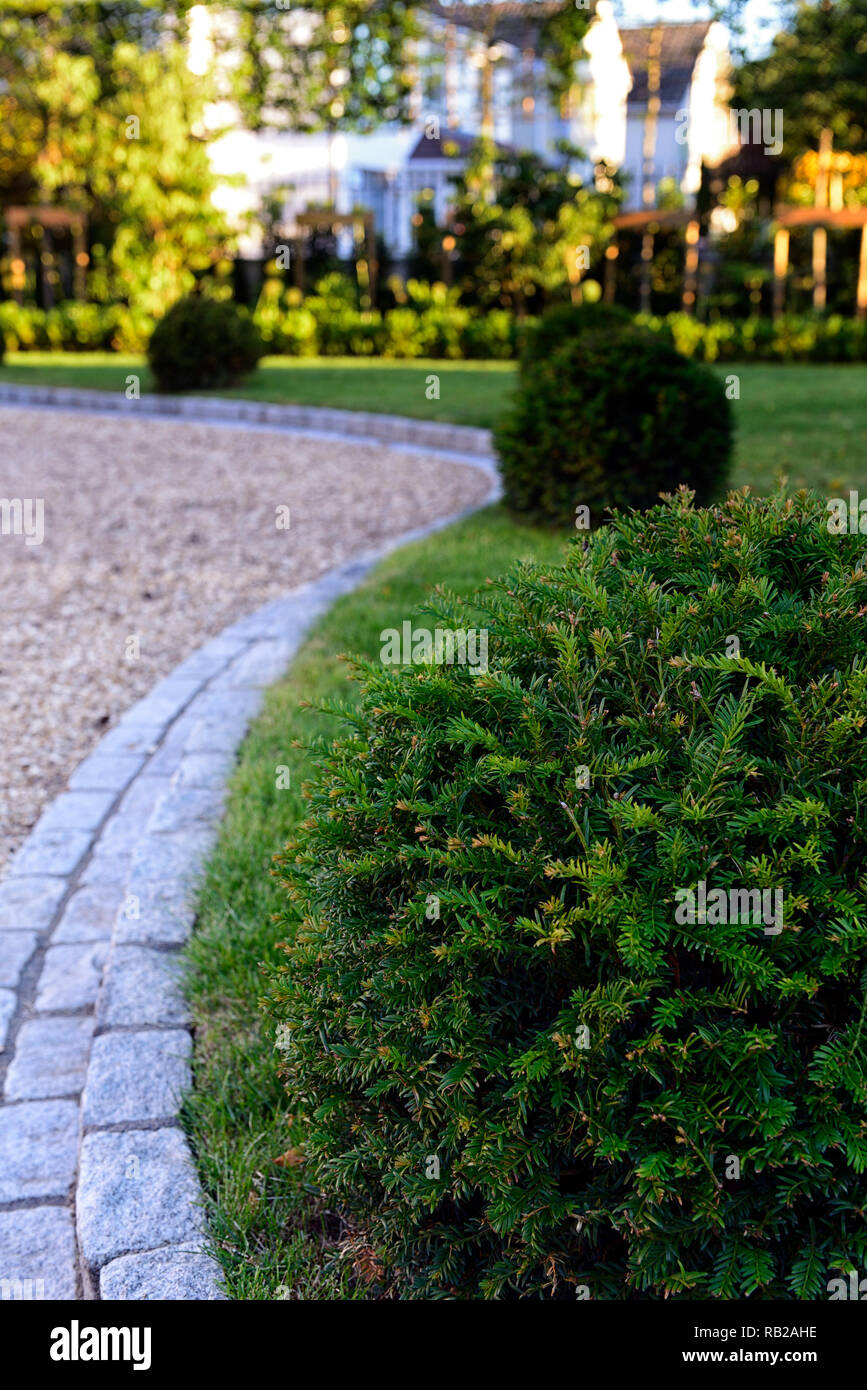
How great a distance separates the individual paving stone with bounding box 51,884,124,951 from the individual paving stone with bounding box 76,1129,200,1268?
1.12 metres

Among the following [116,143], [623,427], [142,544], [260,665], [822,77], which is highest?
[822,77]

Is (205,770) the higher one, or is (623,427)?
(623,427)

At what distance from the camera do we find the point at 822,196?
24922 mm

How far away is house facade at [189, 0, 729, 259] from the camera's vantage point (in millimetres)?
25297

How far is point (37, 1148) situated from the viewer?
8.64ft

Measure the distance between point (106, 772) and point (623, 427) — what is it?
403 centimetres

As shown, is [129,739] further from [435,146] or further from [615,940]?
[435,146]

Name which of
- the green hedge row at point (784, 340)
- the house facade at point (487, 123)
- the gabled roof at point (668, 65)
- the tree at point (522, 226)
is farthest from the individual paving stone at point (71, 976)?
the gabled roof at point (668, 65)

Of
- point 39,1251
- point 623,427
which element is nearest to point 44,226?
point 623,427

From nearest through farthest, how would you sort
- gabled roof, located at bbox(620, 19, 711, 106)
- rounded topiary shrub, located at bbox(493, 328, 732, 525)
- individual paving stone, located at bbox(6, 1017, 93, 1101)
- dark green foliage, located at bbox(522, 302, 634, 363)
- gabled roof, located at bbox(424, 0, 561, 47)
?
individual paving stone, located at bbox(6, 1017, 93, 1101) → rounded topiary shrub, located at bbox(493, 328, 732, 525) → dark green foliage, located at bbox(522, 302, 634, 363) → gabled roof, located at bbox(424, 0, 561, 47) → gabled roof, located at bbox(620, 19, 711, 106)

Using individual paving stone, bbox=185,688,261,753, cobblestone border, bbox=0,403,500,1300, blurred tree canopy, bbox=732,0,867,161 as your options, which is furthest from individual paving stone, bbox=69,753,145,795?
blurred tree canopy, bbox=732,0,867,161

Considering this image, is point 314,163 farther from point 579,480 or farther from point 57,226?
point 579,480

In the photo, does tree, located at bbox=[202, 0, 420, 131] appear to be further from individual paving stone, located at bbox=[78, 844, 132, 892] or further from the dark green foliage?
individual paving stone, located at bbox=[78, 844, 132, 892]

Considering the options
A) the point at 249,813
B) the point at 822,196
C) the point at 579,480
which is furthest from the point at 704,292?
the point at 249,813
